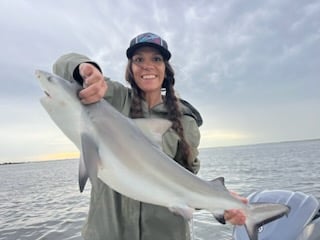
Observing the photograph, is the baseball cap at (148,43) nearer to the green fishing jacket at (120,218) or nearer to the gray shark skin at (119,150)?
the green fishing jacket at (120,218)

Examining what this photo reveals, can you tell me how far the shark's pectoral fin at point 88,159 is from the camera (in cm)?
241

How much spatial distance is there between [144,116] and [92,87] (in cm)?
91

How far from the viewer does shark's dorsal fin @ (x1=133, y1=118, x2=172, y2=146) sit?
2.77 m

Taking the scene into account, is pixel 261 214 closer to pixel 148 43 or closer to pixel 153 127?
pixel 153 127

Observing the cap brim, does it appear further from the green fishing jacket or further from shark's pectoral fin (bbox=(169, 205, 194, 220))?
shark's pectoral fin (bbox=(169, 205, 194, 220))

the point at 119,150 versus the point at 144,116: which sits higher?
the point at 144,116

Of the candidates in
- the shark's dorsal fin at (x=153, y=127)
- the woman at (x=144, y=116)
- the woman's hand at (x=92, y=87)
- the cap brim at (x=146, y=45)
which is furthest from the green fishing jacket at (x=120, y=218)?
the shark's dorsal fin at (x=153, y=127)

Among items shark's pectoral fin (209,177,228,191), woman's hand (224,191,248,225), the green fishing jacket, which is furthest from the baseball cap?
woman's hand (224,191,248,225)

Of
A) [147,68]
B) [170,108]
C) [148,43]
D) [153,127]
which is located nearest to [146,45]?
[148,43]

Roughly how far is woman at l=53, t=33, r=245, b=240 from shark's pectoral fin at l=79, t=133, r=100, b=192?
1.18 ft

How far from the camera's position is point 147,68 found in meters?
3.42

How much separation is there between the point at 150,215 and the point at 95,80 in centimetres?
129

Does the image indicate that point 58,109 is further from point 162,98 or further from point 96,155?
point 162,98

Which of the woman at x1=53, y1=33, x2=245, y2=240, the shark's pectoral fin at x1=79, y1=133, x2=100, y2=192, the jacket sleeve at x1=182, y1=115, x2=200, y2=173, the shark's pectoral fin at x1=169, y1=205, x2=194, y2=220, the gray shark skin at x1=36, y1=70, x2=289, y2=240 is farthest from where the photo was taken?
the jacket sleeve at x1=182, y1=115, x2=200, y2=173
